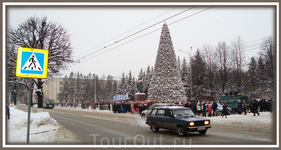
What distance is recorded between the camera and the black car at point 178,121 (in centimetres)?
1107

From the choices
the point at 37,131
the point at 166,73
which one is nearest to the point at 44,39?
the point at 37,131

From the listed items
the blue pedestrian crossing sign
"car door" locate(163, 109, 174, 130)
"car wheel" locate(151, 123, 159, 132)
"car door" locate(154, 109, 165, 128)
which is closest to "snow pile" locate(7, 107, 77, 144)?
"car wheel" locate(151, 123, 159, 132)

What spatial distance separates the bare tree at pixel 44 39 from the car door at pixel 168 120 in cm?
1400

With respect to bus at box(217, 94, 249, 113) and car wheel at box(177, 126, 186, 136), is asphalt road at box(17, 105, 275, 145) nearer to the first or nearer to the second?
car wheel at box(177, 126, 186, 136)

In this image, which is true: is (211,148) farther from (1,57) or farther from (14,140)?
(14,140)

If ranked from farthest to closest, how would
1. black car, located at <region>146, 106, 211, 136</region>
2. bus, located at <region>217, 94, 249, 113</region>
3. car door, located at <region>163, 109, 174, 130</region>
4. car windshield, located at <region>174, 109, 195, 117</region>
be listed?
bus, located at <region>217, 94, 249, 113</region>, car windshield, located at <region>174, 109, 195, 117</region>, car door, located at <region>163, 109, 174, 130</region>, black car, located at <region>146, 106, 211, 136</region>

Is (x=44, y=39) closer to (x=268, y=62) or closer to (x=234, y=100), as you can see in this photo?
(x=234, y=100)

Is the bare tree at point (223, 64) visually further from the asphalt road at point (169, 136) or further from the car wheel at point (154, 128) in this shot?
the car wheel at point (154, 128)

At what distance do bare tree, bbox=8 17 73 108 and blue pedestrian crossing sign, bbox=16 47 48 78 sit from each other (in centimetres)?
1550

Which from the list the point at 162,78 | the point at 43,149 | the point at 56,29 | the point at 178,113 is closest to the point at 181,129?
the point at 178,113

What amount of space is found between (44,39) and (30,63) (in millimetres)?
16777

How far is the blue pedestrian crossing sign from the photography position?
716 centimetres

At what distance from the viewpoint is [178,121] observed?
37.7ft

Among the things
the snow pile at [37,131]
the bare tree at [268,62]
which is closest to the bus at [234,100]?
the bare tree at [268,62]
